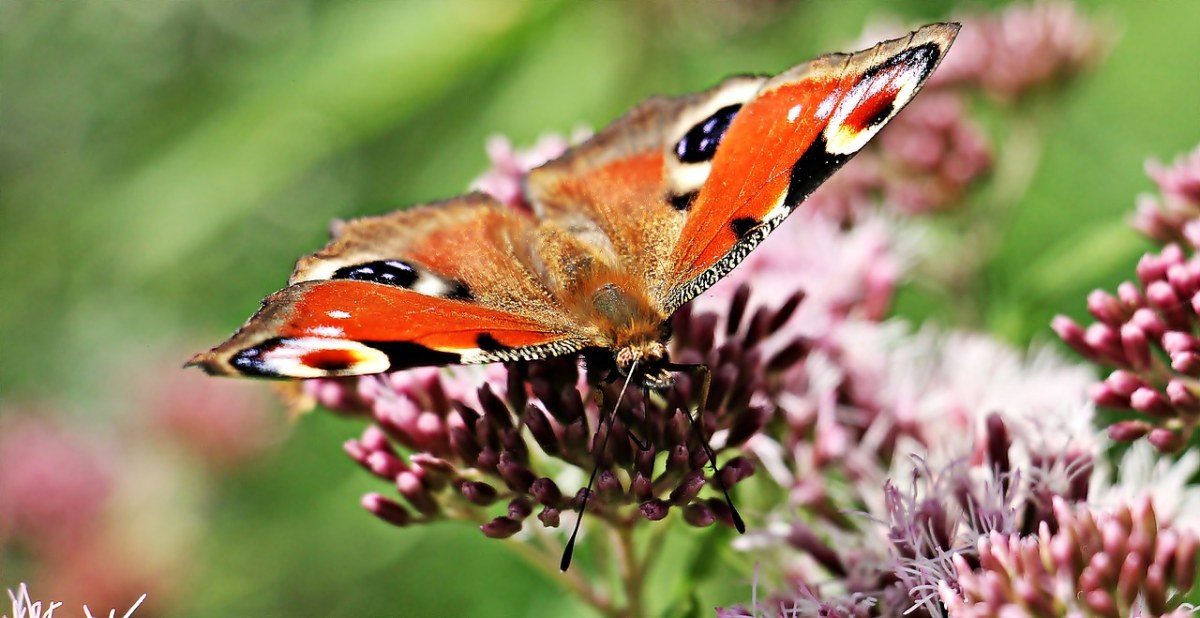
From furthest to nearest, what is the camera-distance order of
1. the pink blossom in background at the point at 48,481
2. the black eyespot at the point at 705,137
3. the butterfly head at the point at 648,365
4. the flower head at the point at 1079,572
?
the pink blossom in background at the point at 48,481, the black eyespot at the point at 705,137, the butterfly head at the point at 648,365, the flower head at the point at 1079,572

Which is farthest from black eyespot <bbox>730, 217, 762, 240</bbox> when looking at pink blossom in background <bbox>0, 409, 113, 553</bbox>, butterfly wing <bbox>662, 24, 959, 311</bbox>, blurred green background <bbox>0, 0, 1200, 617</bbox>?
pink blossom in background <bbox>0, 409, 113, 553</bbox>

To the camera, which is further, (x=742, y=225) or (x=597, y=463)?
(x=742, y=225)

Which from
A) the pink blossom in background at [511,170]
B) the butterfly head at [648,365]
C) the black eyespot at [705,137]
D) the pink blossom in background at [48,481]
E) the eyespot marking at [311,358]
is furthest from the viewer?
the pink blossom in background at [48,481]

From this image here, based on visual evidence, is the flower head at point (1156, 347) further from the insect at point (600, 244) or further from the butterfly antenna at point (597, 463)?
the butterfly antenna at point (597, 463)

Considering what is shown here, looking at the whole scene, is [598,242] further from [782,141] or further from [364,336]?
[364,336]

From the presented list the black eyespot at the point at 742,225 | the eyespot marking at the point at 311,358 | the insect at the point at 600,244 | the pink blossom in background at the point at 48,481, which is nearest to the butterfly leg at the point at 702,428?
the insect at the point at 600,244

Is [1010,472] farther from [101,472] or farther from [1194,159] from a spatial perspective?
[101,472]

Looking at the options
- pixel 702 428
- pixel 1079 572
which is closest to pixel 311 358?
pixel 702 428

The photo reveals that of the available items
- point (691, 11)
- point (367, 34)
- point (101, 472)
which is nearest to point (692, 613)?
point (367, 34)
